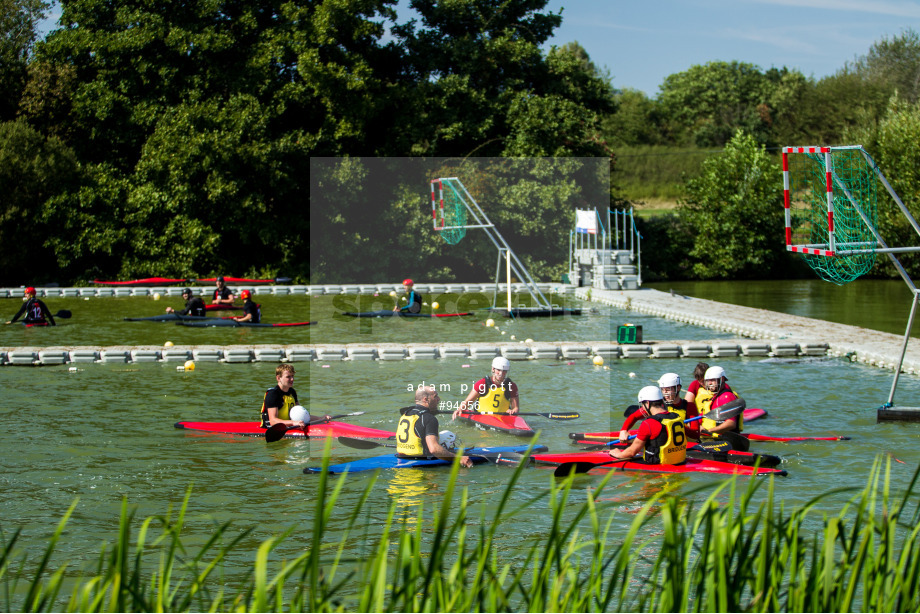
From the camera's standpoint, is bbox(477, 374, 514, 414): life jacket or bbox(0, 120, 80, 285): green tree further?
bbox(0, 120, 80, 285): green tree

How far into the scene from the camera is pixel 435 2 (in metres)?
43.1

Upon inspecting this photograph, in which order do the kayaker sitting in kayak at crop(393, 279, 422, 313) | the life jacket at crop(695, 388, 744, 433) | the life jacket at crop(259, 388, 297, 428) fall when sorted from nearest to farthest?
the life jacket at crop(695, 388, 744, 433) → the life jacket at crop(259, 388, 297, 428) → the kayaker sitting in kayak at crop(393, 279, 422, 313)

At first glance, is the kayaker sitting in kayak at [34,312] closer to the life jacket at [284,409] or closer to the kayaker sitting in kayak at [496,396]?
the life jacket at [284,409]

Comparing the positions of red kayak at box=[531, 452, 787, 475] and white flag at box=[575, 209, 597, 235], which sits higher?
white flag at box=[575, 209, 597, 235]

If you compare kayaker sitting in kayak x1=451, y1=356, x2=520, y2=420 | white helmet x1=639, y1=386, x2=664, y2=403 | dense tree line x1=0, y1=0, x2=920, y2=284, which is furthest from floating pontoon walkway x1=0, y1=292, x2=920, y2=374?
dense tree line x1=0, y1=0, x2=920, y2=284

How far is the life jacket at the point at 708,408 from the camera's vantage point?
12172mm

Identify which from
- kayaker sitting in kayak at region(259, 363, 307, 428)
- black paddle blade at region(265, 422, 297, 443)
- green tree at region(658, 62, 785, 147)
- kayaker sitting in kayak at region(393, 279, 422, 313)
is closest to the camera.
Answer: black paddle blade at region(265, 422, 297, 443)

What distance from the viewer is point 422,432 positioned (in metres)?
11.2

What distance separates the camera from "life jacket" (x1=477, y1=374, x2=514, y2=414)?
44.7 feet

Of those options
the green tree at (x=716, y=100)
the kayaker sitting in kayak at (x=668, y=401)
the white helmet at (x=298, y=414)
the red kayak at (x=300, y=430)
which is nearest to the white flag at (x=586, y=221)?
the red kayak at (x=300, y=430)

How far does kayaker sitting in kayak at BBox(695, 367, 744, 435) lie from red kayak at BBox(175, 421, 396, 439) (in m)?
4.22

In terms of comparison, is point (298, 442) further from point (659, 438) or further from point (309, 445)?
point (659, 438)

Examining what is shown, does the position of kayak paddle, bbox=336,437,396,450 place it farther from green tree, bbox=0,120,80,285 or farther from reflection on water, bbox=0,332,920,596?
green tree, bbox=0,120,80,285

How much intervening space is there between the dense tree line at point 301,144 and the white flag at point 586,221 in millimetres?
3548
